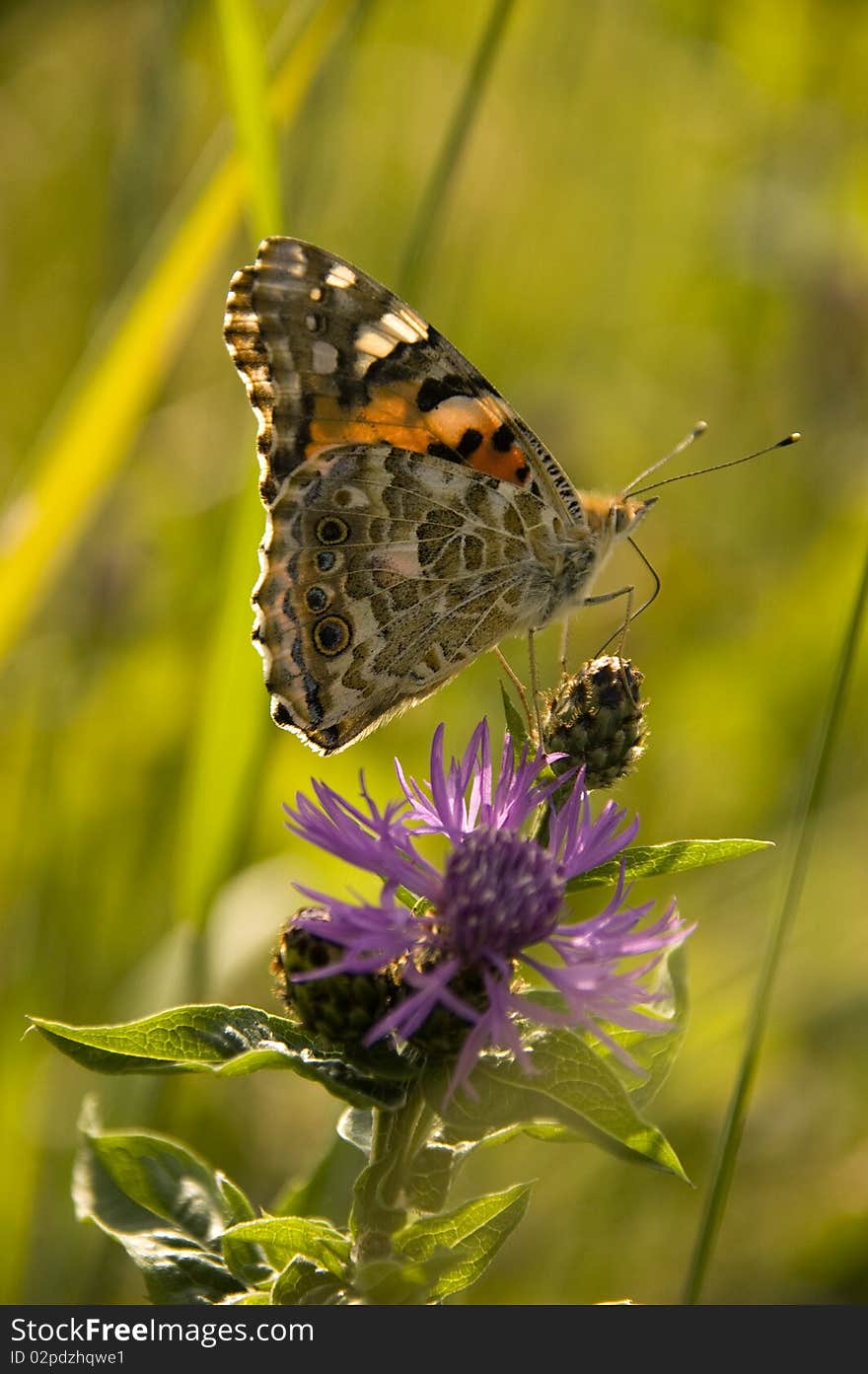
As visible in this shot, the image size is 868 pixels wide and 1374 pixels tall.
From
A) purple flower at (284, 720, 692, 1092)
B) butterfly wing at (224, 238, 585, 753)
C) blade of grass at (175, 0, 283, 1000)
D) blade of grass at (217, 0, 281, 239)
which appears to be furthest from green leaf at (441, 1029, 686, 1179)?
blade of grass at (217, 0, 281, 239)

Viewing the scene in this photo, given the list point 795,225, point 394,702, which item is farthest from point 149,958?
point 795,225

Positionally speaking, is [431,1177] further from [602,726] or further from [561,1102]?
[602,726]

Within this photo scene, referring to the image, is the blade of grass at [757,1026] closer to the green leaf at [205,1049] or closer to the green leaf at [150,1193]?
the green leaf at [205,1049]

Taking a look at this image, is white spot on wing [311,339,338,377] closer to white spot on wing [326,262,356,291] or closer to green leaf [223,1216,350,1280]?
white spot on wing [326,262,356,291]

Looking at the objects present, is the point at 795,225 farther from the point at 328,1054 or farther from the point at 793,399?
the point at 328,1054

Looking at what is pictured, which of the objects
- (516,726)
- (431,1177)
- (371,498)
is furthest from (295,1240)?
(371,498)

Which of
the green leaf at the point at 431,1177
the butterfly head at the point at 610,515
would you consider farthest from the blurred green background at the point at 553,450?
the green leaf at the point at 431,1177
